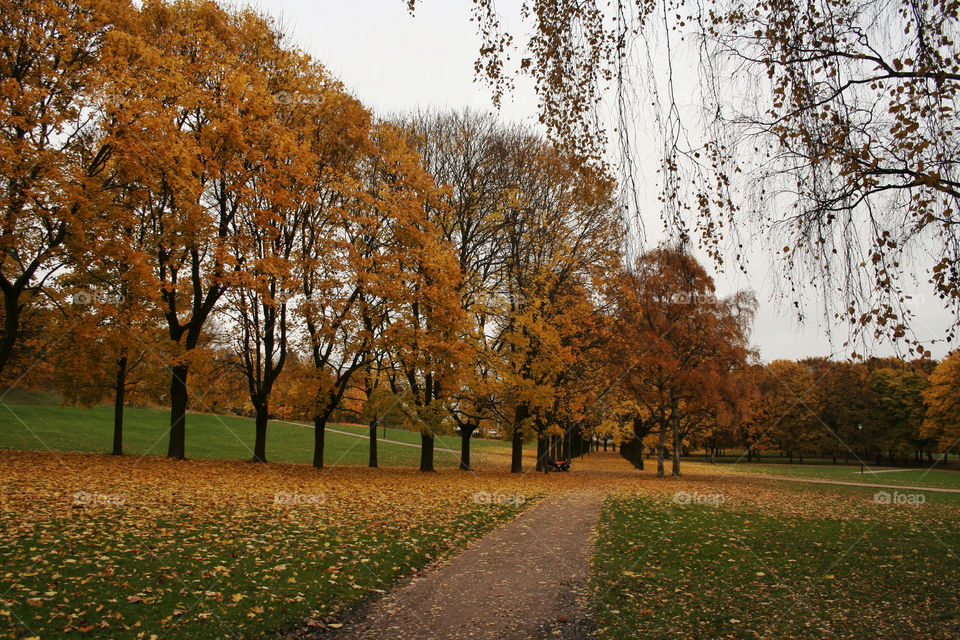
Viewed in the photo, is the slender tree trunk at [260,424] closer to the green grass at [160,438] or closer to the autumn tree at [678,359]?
the green grass at [160,438]

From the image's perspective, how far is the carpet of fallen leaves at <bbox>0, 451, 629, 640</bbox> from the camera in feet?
16.9

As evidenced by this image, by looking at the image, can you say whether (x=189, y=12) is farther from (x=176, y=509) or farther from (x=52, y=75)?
(x=176, y=509)

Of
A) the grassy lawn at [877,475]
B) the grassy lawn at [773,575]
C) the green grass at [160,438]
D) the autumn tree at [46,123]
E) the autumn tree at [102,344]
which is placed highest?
the autumn tree at [46,123]

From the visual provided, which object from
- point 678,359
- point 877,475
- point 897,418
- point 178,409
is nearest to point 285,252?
point 178,409

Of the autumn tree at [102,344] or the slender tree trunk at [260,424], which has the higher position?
the autumn tree at [102,344]

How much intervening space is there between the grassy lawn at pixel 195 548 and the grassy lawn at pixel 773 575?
2906 mm

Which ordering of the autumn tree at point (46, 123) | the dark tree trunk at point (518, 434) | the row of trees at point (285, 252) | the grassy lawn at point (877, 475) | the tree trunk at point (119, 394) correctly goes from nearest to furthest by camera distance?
the autumn tree at point (46, 123), the row of trees at point (285, 252), the tree trunk at point (119, 394), the dark tree trunk at point (518, 434), the grassy lawn at point (877, 475)

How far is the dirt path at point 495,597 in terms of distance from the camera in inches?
218

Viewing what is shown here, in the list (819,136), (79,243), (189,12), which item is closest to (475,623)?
(819,136)

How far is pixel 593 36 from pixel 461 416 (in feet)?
73.1

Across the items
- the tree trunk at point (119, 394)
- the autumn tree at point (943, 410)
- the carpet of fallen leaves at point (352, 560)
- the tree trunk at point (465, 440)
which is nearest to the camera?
the carpet of fallen leaves at point (352, 560)

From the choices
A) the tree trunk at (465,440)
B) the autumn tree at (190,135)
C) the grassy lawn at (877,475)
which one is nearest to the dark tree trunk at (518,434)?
the tree trunk at (465,440)

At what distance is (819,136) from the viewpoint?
4.57 metres

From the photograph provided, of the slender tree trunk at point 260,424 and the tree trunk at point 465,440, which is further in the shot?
the tree trunk at point 465,440
